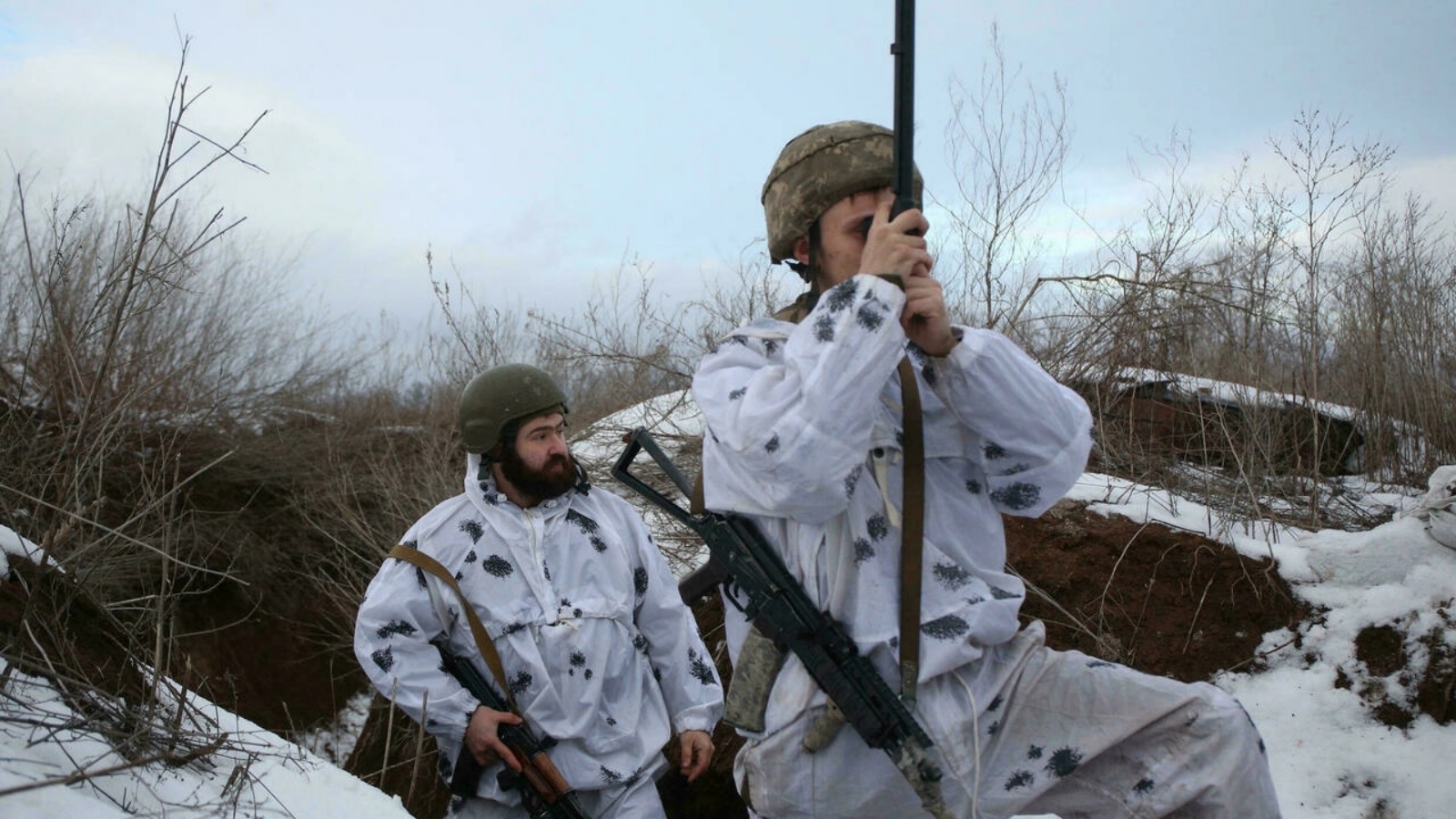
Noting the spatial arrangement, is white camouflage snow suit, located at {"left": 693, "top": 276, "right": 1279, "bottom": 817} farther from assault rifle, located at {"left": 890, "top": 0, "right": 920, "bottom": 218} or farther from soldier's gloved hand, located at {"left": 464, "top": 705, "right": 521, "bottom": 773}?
soldier's gloved hand, located at {"left": 464, "top": 705, "right": 521, "bottom": 773}

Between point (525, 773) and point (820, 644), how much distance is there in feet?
4.98

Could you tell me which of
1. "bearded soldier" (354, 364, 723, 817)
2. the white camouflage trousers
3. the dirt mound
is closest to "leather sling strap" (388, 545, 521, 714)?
"bearded soldier" (354, 364, 723, 817)

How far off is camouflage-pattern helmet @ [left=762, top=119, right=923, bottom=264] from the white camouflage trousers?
2.74 ft

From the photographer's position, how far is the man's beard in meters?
3.35

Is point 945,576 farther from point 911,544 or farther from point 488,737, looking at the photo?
point 488,737

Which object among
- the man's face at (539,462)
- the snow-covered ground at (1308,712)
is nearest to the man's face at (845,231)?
the snow-covered ground at (1308,712)

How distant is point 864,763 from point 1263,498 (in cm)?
454

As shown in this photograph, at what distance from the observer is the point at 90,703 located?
226 centimetres

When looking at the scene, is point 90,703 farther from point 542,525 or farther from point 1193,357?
point 1193,357

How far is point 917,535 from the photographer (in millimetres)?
1734

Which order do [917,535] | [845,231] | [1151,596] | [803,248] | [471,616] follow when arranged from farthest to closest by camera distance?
1. [1151,596]
2. [471,616]
3. [803,248]
4. [845,231]
5. [917,535]

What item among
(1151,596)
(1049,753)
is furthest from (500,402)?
(1151,596)

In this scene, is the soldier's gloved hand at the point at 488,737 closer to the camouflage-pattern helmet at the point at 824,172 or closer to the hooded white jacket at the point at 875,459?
the hooded white jacket at the point at 875,459

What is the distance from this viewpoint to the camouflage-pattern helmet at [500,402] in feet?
11.2
